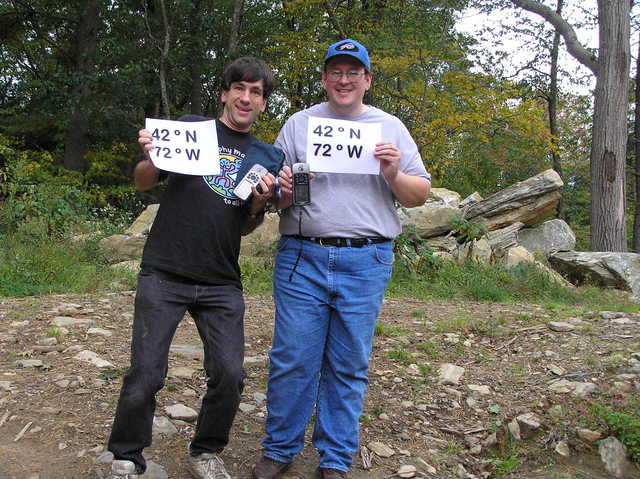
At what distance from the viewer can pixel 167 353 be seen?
2.69 m

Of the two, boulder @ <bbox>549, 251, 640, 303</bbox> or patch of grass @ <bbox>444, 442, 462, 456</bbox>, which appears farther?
boulder @ <bbox>549, 251, 640, 303</bbox>

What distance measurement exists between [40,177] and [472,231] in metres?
10.2

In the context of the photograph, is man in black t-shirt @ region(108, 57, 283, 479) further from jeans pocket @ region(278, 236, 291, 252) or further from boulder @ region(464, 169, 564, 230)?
boulder @ region(464, 169, 564, 230)

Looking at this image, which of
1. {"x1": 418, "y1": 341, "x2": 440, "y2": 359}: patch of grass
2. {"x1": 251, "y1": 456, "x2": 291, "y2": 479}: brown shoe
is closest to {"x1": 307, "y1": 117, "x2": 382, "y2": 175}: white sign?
{"x1": 251, "y1": 456, "x2": 291, "y2": 479}: brown shoe

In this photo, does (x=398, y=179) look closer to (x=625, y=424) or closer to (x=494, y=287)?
(x=625, y=424)

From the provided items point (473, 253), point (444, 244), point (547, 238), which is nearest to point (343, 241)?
point (473, 253)

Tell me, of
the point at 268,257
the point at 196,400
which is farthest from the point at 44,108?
the point at 196,400

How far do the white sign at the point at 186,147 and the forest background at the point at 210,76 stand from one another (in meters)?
9.60

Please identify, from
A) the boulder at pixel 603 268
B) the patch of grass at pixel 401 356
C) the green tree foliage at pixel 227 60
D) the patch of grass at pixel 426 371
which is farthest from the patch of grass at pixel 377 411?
the green tree foliage at pixel 227 60

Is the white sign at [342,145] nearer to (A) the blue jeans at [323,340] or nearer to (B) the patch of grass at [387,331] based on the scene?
(A) the blue jeans at [323,340]

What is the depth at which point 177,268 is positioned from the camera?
8.84ft

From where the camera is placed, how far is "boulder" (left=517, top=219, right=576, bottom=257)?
11.3 m

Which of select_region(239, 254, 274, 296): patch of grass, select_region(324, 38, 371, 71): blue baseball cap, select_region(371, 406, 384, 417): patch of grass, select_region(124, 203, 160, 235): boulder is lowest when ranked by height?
select_region(371, 406, 384, 417): patch of grass

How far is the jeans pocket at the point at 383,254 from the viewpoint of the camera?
292cm
